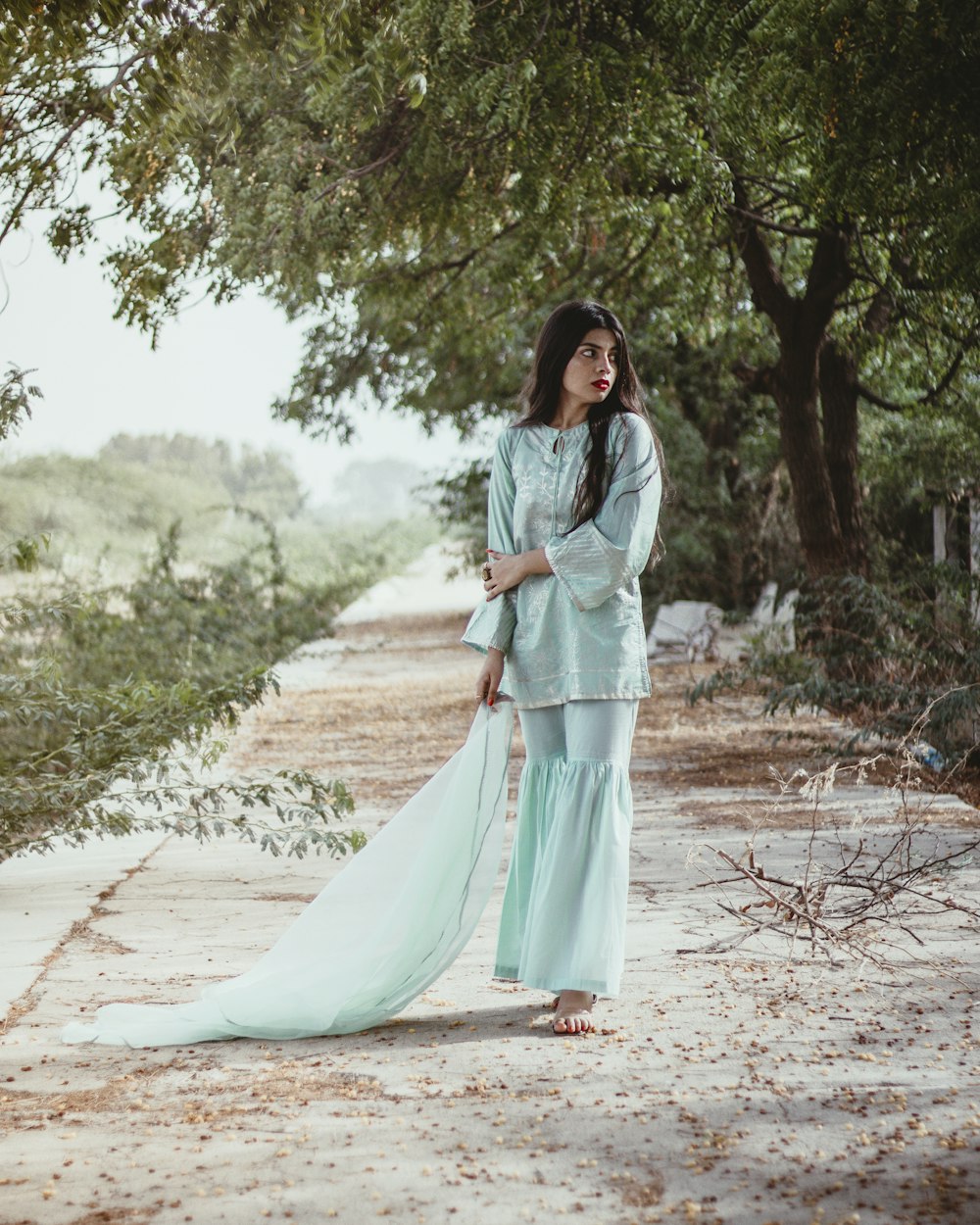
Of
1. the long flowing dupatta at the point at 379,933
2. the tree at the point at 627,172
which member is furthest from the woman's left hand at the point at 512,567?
the tree at the point at 627,172

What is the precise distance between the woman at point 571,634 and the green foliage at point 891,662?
3205 mm

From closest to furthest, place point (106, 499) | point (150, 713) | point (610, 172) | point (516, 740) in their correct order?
point (150, 713)
point (610, 172)
point (516, 740)
point (106, 499)

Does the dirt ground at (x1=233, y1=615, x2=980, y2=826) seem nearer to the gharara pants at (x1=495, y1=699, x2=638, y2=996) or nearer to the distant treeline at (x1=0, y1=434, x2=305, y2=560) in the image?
the gharara pants at (x1=495, y1=699, x2=638, y2=996)

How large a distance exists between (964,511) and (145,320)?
249 inches

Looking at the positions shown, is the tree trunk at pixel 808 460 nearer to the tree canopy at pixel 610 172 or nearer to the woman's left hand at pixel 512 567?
the tree canopy at pixel 610 172

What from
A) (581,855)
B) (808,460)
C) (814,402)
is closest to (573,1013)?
(581,855)

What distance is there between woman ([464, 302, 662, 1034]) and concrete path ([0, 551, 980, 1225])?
10.4 inches

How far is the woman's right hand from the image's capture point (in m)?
3.91

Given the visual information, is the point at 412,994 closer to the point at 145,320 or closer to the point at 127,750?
the point at 127,750

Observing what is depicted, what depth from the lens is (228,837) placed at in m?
6.57

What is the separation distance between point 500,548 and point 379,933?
3.68ft

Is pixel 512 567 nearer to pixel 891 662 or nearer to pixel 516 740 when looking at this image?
pixel 891 662

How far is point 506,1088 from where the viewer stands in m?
3.22

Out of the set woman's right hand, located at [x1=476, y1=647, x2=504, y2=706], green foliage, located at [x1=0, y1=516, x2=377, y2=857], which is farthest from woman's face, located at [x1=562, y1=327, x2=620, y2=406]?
green foliage, located at [x1=0, y1=516, x2=377, y2=857]
